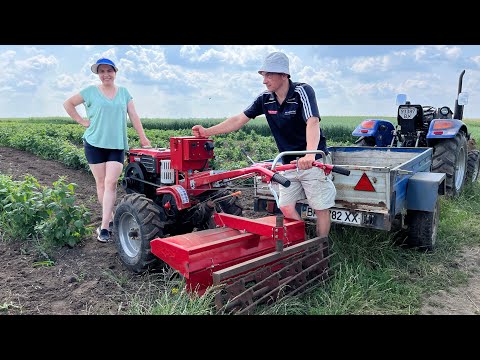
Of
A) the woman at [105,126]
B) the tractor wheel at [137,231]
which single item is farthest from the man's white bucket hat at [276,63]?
the woman at [105,126]

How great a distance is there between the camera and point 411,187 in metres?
4.68

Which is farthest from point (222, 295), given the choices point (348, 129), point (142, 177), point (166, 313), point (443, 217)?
point (348, 129)

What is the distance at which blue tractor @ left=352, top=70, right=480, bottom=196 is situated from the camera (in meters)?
7.17

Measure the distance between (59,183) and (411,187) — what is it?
13.2ft

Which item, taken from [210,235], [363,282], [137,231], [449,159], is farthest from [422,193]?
[137,231]

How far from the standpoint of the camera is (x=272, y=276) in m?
3.34

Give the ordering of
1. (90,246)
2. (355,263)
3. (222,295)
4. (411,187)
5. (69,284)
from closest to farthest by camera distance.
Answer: (222,295), (69,284), (355,263), (411,187), (90,246)

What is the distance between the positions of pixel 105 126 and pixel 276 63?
2.14 m

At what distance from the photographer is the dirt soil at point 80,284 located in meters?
3.60

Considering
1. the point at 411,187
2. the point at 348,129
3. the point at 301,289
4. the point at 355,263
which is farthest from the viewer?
the point at 348,129

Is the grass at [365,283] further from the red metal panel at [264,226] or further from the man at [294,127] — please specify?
the man at [294,127]

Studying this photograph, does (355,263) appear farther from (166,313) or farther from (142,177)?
(142,177)

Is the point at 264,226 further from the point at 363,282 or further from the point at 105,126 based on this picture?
the point at 105,126

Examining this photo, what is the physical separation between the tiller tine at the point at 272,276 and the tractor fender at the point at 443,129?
4.26m
